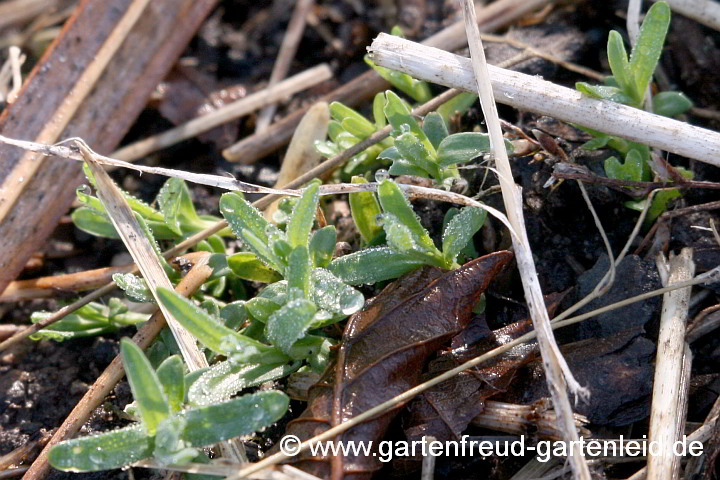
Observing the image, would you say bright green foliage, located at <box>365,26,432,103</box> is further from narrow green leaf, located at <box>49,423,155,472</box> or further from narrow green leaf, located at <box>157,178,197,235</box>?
narrow green leaf, located at <box>49,423,155,472</box>

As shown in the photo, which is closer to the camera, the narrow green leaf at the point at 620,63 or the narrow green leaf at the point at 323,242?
the narrow green leaf at the point at 323,242

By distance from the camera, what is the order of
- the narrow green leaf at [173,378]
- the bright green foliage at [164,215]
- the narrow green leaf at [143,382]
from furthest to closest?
1. the bright green foliage at [164,215]
2. the narrow green leaf at [173,378]
3. the narrow green leaf at [143,382]

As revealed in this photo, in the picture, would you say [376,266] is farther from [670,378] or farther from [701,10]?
[701,10]

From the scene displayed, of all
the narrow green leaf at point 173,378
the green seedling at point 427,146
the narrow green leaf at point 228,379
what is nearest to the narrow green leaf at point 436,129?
the green seedling at point 427,146

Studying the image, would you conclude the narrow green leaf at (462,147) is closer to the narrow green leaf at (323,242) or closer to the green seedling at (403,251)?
the green seedling at (403,251)

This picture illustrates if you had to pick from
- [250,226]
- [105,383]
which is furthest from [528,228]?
[105,383]

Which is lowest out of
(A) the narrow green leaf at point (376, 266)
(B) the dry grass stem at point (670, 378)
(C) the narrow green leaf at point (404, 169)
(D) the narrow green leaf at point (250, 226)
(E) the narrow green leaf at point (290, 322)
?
(B) the dry grass stem at point (670, 378)

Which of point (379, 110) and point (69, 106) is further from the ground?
point (69, 106)

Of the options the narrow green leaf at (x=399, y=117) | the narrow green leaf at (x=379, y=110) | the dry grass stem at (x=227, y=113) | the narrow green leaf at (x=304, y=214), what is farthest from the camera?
the dry grass stem at (x=227, y=113)
